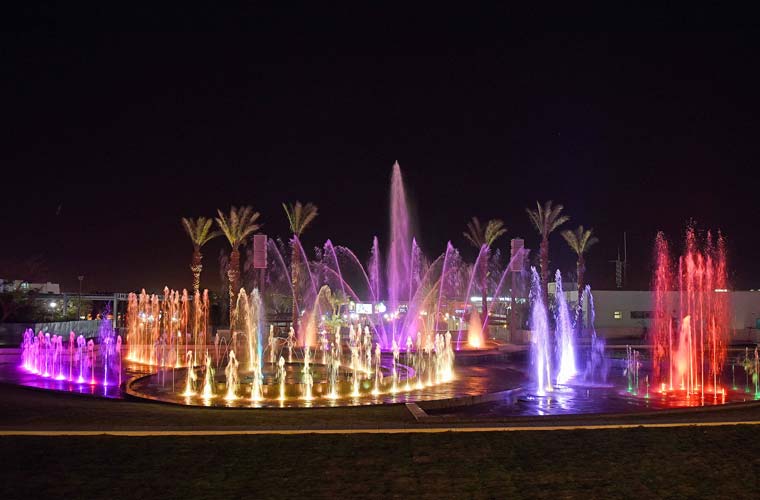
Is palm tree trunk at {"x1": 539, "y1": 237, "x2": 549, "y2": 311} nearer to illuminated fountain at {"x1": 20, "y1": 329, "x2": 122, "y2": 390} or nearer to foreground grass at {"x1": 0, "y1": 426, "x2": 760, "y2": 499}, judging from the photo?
illuminated fountain at {"x1": 20, "y1": 329, "x2": 122, "y2": 390}

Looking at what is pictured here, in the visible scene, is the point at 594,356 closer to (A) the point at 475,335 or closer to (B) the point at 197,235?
(A) the point at 475,335

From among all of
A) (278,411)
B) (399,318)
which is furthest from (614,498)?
(399,318)

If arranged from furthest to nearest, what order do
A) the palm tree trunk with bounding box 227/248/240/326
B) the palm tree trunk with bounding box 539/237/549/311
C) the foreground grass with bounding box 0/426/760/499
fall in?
the palm tree trunk with bounding box 539/237/549/311 → the palm tree trunk with bounding box 227/248/240/326 → the foreground grass with bounding box 0/426/760/499

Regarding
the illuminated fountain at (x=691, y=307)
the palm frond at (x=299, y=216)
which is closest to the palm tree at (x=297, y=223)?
the palm frond at (x=299, y=216)

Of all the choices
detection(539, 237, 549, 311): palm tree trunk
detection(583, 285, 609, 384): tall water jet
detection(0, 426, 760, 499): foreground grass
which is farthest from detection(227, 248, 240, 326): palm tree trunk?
detection(0, 426, 760, 499): foreground grass

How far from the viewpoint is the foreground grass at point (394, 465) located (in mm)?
7777

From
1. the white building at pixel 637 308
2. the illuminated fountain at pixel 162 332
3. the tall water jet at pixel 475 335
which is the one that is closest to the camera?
the illuminated fountain at pixel 162 332

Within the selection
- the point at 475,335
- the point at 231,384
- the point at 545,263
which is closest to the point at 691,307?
the point at 545,263

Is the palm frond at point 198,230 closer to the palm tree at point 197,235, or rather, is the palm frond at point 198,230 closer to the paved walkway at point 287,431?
the palm tree at point 197,235

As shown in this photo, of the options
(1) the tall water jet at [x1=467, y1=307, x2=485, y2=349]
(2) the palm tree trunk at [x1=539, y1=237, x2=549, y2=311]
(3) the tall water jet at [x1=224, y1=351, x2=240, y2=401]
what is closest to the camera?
(3) the tall water jet at [x1=224, y1=351, x2=240, y2=401]

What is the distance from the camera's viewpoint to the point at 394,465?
8.70 m

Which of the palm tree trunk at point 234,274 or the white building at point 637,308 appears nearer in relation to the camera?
the palm tree trunk at point 234,274

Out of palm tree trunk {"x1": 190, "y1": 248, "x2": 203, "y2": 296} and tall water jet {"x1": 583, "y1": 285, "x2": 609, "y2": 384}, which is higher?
palm tree trunk {"x1": 190, "y1": 248, "x2": 203, "y2": 296}

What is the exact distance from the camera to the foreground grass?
7777 mm
